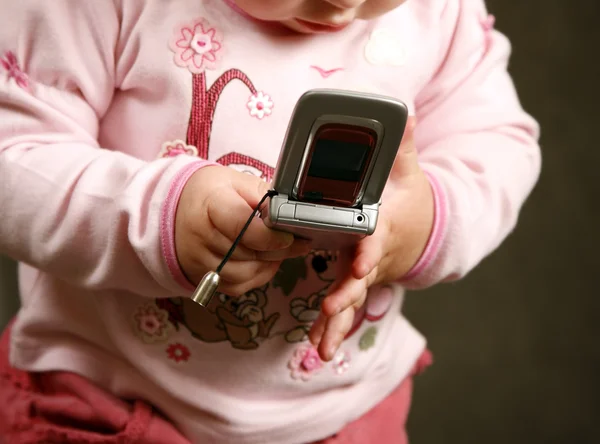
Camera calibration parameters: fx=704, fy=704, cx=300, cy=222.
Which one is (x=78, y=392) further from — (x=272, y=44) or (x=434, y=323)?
(x=434, y=323)

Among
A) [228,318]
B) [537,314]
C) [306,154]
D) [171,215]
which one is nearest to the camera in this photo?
[306,154]

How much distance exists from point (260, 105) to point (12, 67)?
0.18 m

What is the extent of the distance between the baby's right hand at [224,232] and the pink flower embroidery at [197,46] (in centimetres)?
10

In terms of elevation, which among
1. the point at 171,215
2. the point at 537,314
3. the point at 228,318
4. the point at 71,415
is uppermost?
the point at 171,215

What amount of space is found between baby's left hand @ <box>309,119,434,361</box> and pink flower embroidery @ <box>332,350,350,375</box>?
10cm

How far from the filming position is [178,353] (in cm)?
58

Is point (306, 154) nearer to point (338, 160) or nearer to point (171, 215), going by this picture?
point (338, 160)

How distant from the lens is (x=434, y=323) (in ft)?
3.46

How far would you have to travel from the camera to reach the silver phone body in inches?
13.1

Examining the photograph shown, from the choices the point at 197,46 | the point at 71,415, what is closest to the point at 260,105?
the point at 197,46

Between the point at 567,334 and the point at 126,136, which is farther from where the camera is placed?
the point at 567,334

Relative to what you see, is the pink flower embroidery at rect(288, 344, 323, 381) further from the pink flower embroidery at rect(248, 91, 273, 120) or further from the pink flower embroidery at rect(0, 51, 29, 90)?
the pink flower embroidery at rect(0, 51, 29, 90)

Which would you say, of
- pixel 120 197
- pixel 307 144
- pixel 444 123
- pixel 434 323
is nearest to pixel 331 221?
pixel 307 144

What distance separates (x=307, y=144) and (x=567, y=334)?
799mm
